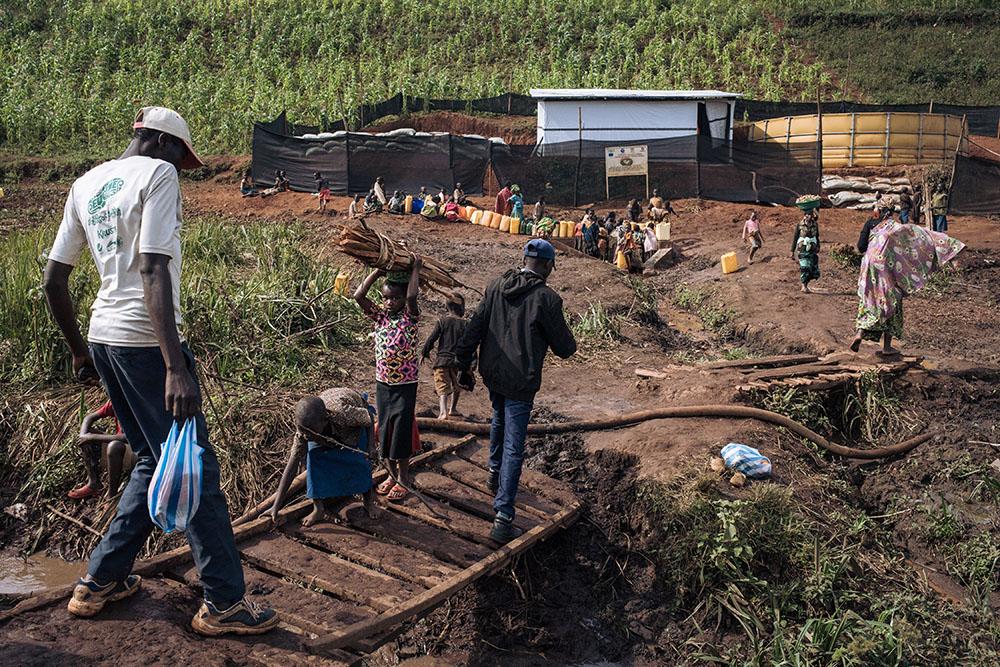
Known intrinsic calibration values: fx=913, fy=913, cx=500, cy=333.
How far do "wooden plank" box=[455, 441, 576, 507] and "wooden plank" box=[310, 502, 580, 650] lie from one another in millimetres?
327

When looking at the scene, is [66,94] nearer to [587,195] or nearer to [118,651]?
[587,195]

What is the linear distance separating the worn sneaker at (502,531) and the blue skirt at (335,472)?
0.77 meters

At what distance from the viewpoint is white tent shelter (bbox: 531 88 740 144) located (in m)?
23.9

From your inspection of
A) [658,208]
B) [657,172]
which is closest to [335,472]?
[658,208]

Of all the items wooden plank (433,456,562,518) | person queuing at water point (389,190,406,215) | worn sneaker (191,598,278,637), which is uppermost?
worn sneaker (191,598,278,637)

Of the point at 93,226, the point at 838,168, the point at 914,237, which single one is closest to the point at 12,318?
the point at 93,226

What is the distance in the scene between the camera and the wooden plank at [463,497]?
5586 mm

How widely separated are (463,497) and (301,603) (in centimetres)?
167

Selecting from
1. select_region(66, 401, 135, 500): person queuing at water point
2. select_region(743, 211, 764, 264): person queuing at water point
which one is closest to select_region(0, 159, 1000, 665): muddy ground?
select_region(66, 401, 135, 500): person queuing at water point

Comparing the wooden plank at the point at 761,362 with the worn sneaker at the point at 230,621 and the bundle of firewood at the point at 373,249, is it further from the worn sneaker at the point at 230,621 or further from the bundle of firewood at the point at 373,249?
the worn sneaker at the point at 230,621

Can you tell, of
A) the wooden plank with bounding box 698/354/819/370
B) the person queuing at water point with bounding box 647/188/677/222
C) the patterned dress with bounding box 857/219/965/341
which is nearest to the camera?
the wooden plank with bounding box 698/354/819/370

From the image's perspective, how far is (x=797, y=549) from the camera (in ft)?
18.7

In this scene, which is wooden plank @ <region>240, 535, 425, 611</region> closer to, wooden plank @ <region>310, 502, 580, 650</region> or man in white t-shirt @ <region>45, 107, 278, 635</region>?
wooden plank @ <region>310, 502, 580, 650</region>

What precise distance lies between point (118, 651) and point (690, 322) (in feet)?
35.2
